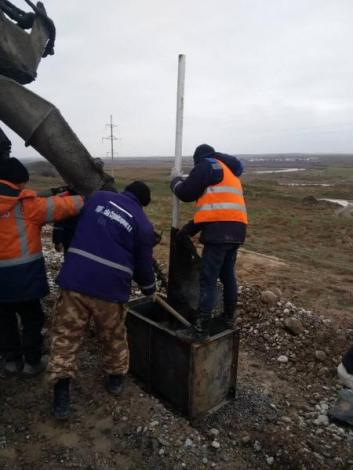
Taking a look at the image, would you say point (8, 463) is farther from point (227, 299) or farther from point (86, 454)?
point (227, 299)

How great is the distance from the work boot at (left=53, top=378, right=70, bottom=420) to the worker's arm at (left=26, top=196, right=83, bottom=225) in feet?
4.34

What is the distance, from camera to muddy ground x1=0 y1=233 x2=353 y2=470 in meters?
3.13

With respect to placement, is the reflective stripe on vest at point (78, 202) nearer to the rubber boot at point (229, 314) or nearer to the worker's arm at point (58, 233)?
the worker's arm at point (58, 233)

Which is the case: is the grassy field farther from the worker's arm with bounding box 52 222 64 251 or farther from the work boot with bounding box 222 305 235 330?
the worker's arm with bounding box 52 222 64 251

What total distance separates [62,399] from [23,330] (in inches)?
31.4

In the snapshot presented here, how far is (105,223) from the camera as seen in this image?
3.31 m

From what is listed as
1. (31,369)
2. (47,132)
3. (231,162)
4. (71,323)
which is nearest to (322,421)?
(71,323)

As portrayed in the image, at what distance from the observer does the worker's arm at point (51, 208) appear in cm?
355

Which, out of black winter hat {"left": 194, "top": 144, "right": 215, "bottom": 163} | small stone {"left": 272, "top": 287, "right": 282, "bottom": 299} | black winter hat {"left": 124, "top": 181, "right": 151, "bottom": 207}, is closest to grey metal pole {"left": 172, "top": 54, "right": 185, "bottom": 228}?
black winter hat {"left": 194, "top": 144, "right": 215, "bottom": 163}

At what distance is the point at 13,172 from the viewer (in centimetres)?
355

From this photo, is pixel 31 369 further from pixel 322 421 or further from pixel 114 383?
pixel 322 421

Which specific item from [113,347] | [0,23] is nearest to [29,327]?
[113,347]

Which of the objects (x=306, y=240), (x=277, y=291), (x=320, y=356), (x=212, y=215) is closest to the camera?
(x=212, y=215)

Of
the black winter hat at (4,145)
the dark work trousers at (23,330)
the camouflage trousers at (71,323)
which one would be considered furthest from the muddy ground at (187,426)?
the black winter hat at (4,145)
